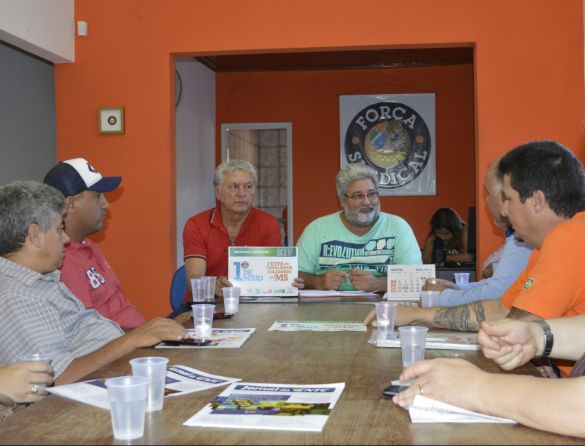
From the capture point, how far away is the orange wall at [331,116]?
27.5 ft

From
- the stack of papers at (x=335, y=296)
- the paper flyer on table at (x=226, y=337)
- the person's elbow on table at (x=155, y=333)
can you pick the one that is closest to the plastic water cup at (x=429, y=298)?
the stack of papers at (x=335, y=296)

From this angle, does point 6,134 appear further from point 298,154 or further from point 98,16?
point 298,154

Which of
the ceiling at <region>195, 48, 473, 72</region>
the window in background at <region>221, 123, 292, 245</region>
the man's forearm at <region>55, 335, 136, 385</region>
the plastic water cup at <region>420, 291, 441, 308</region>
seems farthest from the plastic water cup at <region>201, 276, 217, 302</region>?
the window in background at <region>221, 123, 292, 245</region>

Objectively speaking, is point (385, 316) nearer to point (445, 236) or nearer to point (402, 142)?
point (445, 236)

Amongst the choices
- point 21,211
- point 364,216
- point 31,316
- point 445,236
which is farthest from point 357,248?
point 445,236

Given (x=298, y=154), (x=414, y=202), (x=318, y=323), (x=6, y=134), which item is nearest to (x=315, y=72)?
(x=298, y=154)

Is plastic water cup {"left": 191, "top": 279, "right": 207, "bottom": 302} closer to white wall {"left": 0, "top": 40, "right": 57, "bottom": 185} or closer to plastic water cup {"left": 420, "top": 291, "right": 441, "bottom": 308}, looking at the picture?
plastic water cup {"left": 420, "top": 291, "right": 441, "bottom": 308}

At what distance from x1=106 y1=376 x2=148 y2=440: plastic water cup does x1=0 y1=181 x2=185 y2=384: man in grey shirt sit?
0.78m

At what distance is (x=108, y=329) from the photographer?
8.35 ft

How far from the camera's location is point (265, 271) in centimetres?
347

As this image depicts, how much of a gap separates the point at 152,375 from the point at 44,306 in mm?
747

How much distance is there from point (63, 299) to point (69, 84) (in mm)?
3381

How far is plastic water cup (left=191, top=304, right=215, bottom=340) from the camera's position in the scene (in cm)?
228

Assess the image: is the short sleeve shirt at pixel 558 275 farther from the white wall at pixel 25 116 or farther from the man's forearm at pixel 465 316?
the white wall at pixel 25 116
